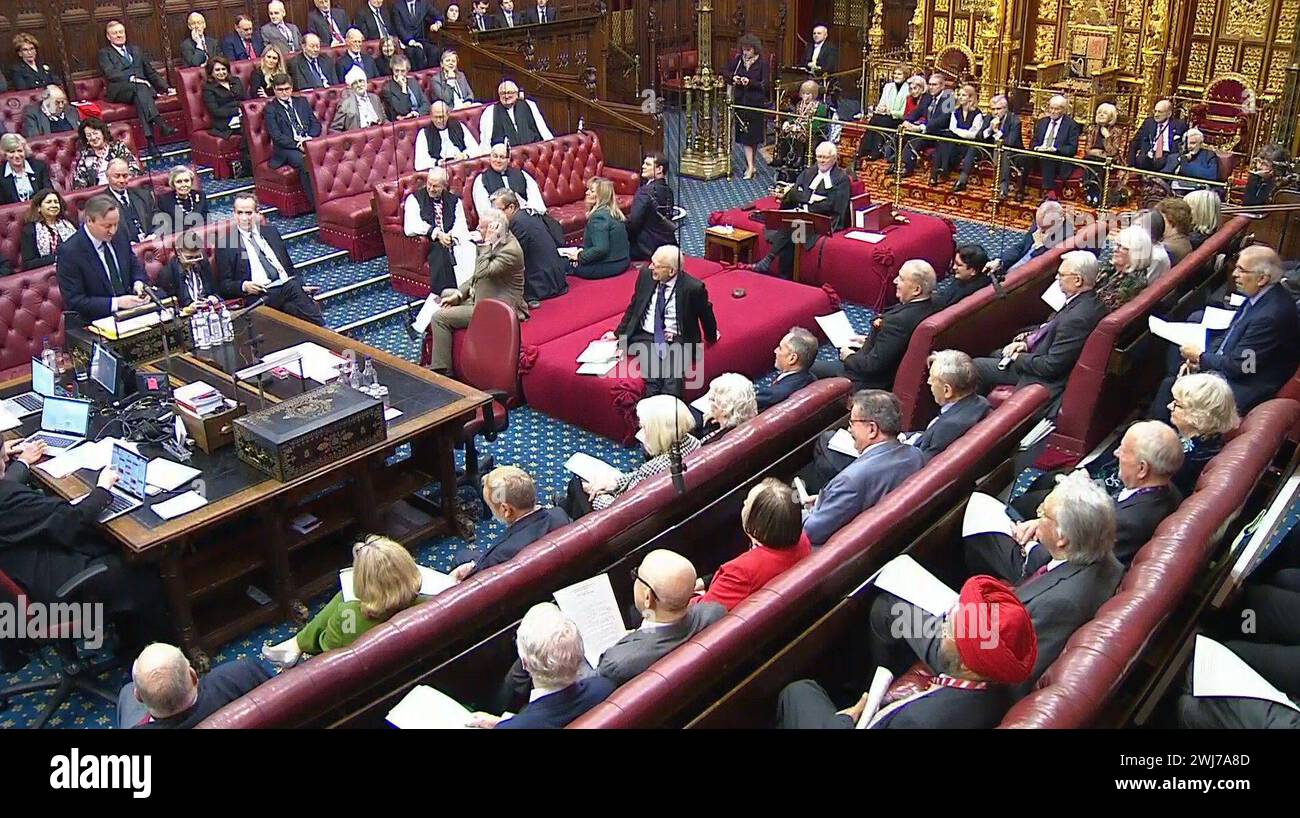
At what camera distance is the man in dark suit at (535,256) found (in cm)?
737

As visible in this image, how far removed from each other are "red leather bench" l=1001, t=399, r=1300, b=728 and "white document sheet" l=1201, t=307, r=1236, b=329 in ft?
4.54

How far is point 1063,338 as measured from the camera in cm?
598

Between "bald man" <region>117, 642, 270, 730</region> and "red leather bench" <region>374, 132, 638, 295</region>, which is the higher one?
"red leather bench" <region>374, 132, 638, 295</region>

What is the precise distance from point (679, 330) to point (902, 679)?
10.9ft

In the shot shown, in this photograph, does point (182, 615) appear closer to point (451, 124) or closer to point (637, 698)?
point (637, 698)

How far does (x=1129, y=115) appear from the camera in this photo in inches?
479

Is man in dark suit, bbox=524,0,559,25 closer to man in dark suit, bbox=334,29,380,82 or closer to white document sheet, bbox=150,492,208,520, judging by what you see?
man in dark suit, bbox=334,29,380,82

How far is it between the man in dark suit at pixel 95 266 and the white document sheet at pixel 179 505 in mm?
1994

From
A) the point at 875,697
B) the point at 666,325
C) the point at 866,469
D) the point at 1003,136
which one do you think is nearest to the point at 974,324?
the point at 666,325

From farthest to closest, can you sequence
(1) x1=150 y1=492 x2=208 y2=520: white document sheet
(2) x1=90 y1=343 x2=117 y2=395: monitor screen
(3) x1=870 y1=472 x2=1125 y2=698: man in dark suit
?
(2) x1=90 y1=343 x2=117 y2=395: monitor screen, (1) x1=150 y1=492 x2=208 y2=520: white document sheet, (3) x1=870 y1=472 x2=1125 y2=698: man in dark suit

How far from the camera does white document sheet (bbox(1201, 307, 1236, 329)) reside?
5.78 meters

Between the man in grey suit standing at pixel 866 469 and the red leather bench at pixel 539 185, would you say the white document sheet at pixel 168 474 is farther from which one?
the red leather bench at pixel 539 185

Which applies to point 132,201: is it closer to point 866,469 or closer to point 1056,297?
point 866,469

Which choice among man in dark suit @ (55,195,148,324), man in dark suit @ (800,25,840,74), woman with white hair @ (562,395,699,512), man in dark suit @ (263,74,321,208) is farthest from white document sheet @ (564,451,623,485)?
man in dark suit @ (800,25,840,74)
